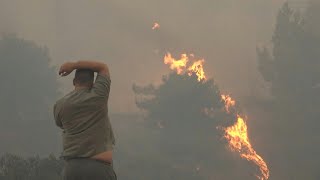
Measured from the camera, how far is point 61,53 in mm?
106875

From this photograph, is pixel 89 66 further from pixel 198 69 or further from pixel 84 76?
pixel 198 69

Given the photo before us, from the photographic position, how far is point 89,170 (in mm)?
3555

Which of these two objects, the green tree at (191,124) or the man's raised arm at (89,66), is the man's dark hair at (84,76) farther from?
the green tree at (191,124)

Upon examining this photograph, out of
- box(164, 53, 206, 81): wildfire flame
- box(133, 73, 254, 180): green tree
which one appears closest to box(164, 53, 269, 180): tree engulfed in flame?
box(133, 73, 254, 180): green tree

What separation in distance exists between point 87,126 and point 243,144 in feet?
194

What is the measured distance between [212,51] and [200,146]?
28.6m

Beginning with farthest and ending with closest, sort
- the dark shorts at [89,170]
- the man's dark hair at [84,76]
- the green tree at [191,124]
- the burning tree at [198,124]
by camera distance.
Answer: the burning tree at [198,124]
the green tree at [191,124]
the man's dark hair at [84,76]
the dark shorts at [89,170]

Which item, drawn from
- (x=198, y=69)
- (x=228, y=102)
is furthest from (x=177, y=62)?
(x=228, y=102)

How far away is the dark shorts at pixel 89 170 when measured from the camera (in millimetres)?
3547

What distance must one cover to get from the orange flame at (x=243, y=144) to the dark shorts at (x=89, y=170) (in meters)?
54.1

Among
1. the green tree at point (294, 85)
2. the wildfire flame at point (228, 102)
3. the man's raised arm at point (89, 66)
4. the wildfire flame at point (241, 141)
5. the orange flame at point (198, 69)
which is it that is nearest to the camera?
the man's raised arm at point (89, 66)

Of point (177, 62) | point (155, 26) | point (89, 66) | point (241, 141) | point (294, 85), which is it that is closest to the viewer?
point (89, 66)

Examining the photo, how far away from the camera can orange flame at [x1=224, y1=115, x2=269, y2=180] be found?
5728 cm

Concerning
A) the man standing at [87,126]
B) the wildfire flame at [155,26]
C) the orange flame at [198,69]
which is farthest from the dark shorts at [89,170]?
the wildfire flame at [155,26]
